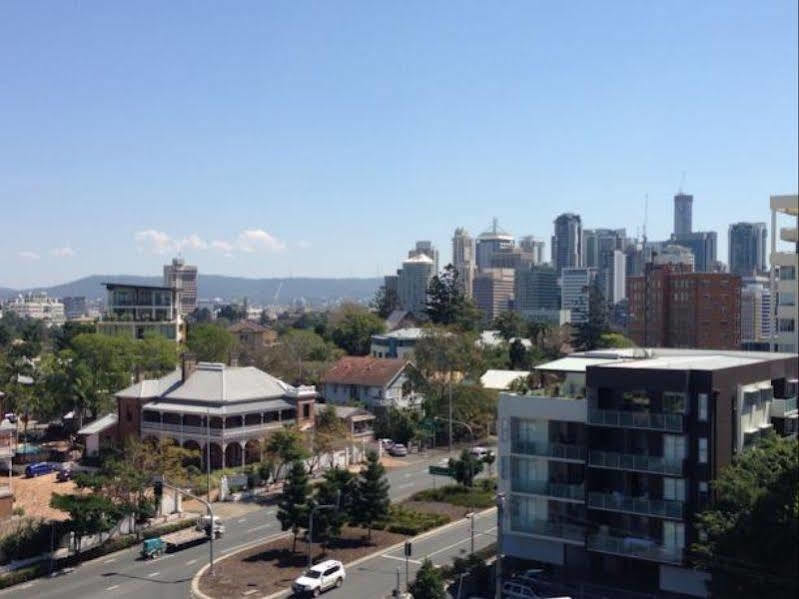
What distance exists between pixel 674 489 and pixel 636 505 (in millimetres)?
1398

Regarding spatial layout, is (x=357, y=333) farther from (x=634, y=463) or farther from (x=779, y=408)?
(x=634, y=463)

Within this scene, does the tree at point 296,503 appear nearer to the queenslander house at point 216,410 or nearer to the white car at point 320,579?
the white car at point 320,579

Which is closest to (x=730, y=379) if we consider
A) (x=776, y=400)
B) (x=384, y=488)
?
(x=776, y=400)

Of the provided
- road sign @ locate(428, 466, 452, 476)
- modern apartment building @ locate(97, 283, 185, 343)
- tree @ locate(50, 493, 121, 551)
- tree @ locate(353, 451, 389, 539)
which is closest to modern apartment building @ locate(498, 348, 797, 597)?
tree @ locate(353, 451, 389, 539)

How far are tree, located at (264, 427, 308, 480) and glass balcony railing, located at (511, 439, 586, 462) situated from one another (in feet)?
53.3

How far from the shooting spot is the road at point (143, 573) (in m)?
32.1

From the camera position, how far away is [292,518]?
35.3m

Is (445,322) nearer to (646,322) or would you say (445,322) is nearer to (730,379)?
(646,322)

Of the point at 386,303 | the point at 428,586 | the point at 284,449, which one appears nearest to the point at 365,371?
the point at 284,449

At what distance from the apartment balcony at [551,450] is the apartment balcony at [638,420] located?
1.41m

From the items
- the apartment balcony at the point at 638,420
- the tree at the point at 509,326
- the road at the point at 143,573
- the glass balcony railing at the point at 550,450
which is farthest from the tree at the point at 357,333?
the apartment balcony at the point at 638,420

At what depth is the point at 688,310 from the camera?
10450 centimetres

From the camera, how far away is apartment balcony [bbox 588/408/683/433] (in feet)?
100

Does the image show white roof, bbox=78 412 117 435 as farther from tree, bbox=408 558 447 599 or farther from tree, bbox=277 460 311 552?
tree, bbox=408 558 447 599
